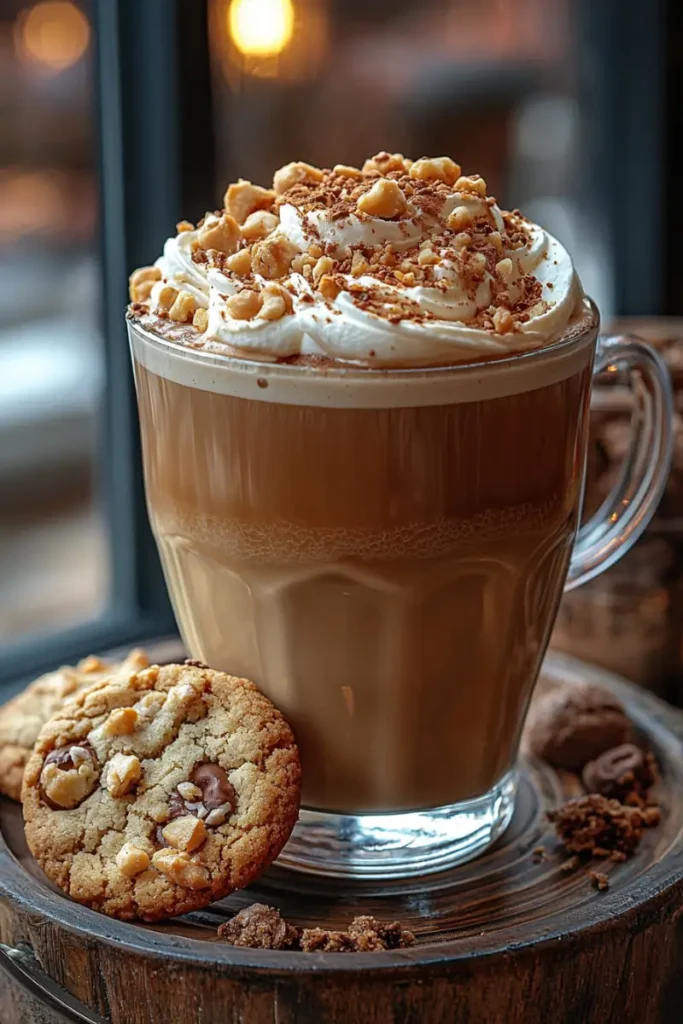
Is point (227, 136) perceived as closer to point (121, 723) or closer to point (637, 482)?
point (637, 482)

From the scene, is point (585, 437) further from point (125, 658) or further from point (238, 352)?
A: point (125, 658)

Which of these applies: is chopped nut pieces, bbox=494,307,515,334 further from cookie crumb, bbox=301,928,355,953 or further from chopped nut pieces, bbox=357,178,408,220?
cookie crumb, bbox=301,928,355,953

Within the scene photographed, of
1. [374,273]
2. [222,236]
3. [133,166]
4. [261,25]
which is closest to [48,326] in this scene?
[133,166]

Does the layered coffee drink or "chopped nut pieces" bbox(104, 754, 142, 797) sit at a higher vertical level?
A: the layered coffee drink

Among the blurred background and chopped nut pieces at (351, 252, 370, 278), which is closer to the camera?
chopped nut pieces at (351, 252, 370, 278)

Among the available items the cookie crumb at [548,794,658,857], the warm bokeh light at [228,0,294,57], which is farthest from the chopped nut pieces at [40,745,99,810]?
the warm bokeh light at [228,0,294,57]

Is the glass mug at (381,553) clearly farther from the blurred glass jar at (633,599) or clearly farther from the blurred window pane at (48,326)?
the blurred window pane at (48,326)

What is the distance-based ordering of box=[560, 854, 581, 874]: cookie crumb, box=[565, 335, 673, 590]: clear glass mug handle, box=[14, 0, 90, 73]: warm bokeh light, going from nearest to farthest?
box=[560, 854, 581, 874]: cookie crumb < box=[565, 335, 673, 590]: clear glass mug handle < box=[14, 0, 90, 73]: warm bokeh light

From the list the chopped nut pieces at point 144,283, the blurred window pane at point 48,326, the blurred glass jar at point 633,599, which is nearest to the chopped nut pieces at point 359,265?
the chopped nut pieces at point 144,283
